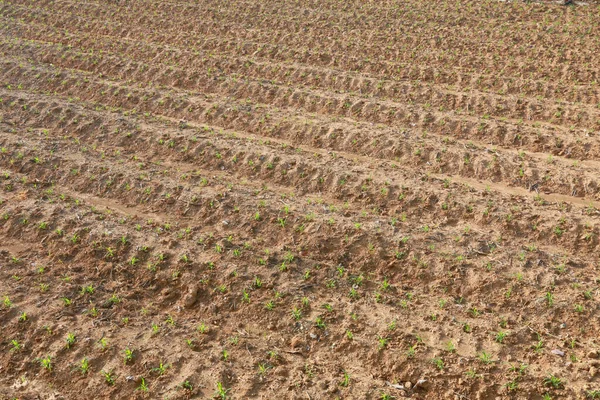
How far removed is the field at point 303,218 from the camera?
538 centimetres

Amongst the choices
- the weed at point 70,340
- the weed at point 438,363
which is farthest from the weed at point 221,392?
the weed at point 438,363

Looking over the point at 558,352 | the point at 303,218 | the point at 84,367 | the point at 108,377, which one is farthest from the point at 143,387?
the point at 558,352

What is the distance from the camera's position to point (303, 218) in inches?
291

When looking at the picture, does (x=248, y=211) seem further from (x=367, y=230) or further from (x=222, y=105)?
(x=222, y=105)

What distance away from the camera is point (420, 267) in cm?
660

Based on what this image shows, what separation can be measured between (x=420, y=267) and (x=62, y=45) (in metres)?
12.2

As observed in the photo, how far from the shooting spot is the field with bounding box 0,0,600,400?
5.38 m

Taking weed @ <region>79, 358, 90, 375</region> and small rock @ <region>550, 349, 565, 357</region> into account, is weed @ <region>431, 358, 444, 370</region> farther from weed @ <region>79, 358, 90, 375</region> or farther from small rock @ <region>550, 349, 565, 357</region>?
weed @ <region>79, 358, 90, 375</region>

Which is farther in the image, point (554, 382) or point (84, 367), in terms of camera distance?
point (84, 367)

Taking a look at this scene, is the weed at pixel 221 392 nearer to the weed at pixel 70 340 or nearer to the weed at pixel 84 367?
the weed at pixel 84 367

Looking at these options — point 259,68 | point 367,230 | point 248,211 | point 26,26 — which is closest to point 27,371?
point 248,211

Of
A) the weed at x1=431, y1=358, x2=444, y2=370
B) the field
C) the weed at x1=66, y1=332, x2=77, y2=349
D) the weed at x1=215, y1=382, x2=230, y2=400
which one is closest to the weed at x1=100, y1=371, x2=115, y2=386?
the field

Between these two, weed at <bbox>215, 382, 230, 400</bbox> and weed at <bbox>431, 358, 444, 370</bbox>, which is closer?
weed at <bbox>215, 382, 230, 400</bbox>

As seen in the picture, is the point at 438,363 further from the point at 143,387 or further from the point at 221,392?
the point at 143,387
